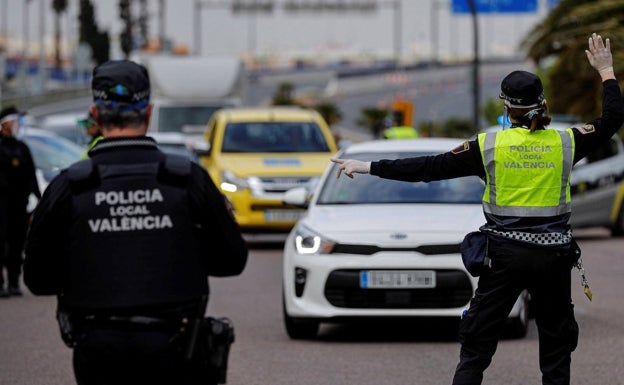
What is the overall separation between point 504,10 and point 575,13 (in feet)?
Result: 54.0

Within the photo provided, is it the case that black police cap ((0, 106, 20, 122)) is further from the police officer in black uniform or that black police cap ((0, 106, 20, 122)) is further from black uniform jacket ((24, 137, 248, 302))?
black uniform jacket ((24, 137, 248, 302))

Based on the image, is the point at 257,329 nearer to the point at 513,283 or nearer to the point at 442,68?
the point at 513,283

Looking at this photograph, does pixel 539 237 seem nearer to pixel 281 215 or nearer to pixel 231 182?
pixel 281 215

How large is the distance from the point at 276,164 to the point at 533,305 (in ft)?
45.5

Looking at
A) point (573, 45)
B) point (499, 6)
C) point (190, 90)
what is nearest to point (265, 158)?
point (190, 90)

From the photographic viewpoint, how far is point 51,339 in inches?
460

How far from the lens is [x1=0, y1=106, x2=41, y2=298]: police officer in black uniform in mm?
14953

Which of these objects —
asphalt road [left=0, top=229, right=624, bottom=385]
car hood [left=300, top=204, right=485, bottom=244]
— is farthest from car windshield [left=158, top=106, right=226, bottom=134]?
car hood [left=300, top=204, right=485, bottom=244]

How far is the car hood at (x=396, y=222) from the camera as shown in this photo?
11.2 m

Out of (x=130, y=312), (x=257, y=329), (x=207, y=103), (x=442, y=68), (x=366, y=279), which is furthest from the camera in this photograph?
(x=442, y=68)

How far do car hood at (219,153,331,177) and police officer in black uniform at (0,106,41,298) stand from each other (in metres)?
5.74

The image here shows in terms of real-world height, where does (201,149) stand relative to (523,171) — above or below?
below

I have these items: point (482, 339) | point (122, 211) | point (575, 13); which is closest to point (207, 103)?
point (575, 13)

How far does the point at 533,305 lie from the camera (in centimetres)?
701
